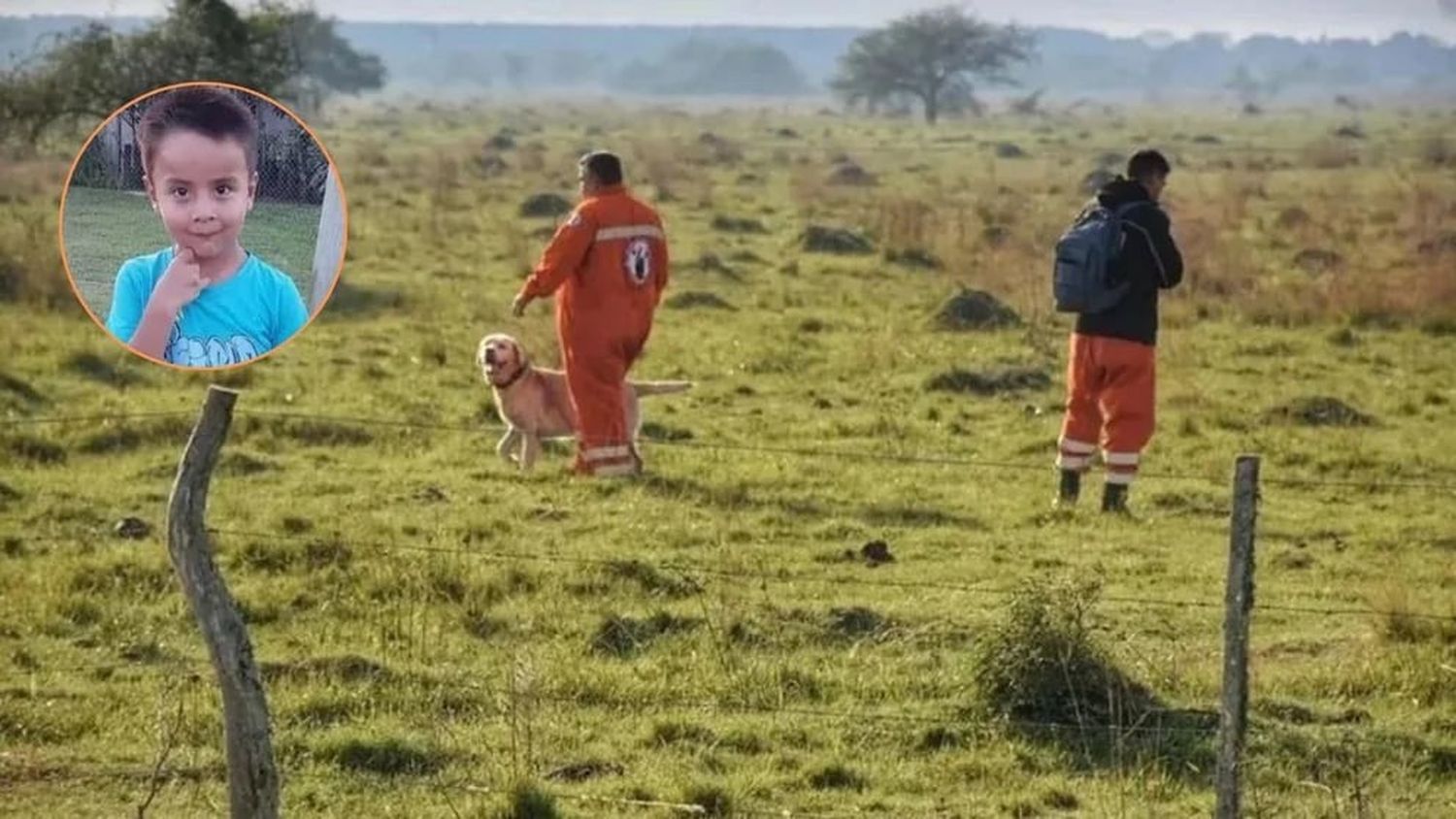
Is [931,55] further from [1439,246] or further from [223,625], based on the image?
[223,625]

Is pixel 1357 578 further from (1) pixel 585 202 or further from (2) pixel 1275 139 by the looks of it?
(2) pixel 1275 139

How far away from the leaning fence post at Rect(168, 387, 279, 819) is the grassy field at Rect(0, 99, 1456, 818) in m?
1.38

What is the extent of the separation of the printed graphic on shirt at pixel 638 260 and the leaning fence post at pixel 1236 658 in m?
7.33

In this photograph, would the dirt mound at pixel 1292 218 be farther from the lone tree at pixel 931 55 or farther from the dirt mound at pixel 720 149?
the lone tree at pixel 931 55

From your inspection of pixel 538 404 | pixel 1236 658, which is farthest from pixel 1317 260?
pixel 1236 658

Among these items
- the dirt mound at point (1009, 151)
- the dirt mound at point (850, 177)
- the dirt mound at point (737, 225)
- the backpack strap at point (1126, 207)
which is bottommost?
the dirt mound at point (1009, 151)

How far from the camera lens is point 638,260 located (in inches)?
508

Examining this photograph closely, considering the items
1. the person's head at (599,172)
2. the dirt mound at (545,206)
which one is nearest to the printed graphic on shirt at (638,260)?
the person's head at (599,172)

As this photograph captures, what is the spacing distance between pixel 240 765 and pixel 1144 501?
8209mm

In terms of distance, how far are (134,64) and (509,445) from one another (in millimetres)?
13775

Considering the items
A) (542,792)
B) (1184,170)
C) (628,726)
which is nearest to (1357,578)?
(628,726)

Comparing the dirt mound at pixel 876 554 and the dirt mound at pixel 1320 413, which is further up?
the dirt mound at pixel 876 554

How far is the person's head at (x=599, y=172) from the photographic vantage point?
1278cm

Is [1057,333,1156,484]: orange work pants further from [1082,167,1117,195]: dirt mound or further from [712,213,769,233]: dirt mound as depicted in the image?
[1082,167,1117,195]: dirt mound
